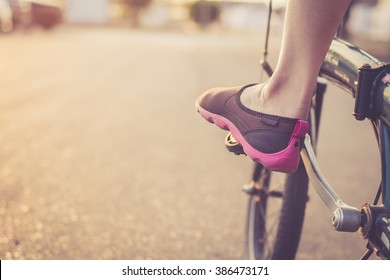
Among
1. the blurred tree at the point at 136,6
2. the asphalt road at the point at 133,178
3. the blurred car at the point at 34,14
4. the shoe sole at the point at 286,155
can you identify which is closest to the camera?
the shoe sole at the point at 286,155

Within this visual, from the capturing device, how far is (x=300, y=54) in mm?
1283

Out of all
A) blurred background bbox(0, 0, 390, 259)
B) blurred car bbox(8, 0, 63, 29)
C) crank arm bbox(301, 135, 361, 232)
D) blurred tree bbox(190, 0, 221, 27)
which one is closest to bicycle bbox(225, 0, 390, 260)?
crank arm bbox(301, 135, 361, 232)

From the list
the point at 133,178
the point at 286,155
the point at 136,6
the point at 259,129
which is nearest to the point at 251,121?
the point at 259,129

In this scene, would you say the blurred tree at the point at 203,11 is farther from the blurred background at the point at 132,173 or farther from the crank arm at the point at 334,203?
the crank arm at the point at 334,203

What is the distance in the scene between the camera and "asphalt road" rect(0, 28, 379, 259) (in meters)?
2.34

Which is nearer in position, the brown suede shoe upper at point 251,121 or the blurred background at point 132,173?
the brown suede shoe upper at point 251,121

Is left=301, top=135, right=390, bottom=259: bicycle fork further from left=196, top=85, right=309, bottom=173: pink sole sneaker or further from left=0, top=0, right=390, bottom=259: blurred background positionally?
left=0, top=0, right=390, bottom=259: blurred background

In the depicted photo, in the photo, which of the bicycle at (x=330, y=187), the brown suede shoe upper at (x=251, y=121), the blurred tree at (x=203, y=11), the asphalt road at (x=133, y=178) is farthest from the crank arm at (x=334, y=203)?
the blurred tree at (x=203, y=11)

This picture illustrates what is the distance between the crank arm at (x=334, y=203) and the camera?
1209 millimetres

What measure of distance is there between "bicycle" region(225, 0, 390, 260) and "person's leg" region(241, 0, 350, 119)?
0.12 m

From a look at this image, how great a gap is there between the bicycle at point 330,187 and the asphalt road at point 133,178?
0.46 m

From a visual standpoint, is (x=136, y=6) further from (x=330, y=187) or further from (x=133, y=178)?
(x=330, y=187)
